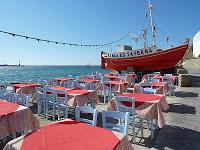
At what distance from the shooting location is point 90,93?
7.81 metres

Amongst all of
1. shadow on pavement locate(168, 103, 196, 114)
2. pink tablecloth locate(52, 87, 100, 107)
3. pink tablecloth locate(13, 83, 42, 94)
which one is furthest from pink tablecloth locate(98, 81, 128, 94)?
pink tablecloth locate(13, 83, 42, 94)

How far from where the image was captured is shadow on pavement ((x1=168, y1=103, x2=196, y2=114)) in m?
8.36

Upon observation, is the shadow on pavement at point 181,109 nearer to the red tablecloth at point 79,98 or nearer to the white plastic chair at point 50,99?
the red tablecloth at point 79,98

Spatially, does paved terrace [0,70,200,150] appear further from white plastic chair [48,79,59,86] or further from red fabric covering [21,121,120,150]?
white plastic chair [48,79,59,86]

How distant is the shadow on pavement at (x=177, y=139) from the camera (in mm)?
5241

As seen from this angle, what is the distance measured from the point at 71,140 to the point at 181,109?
6.42 m

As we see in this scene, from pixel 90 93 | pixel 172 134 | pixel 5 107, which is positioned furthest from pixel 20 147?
pixel 90 93

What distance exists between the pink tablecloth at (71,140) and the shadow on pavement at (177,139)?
2344 mm

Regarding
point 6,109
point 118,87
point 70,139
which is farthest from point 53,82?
point 70,139

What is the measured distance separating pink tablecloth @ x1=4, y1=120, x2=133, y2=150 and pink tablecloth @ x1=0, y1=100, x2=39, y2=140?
1223 millimetres

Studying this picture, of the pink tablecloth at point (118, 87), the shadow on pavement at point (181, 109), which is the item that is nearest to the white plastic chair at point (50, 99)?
the pink tablecloth at point (118, 87)

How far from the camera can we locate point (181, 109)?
342 inches

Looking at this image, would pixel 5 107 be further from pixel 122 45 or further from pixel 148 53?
pixel 122 45

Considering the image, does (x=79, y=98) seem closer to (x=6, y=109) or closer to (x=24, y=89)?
(x=6, y=109)
